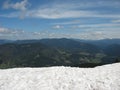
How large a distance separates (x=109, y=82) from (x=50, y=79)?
20.5 ft

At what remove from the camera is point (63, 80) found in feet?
71.6

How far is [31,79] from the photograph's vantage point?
74.6ft

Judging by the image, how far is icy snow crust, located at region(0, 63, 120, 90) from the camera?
20.1 meters

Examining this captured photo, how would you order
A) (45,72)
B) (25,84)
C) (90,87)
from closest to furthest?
(90,87), (25,84), (45,72)

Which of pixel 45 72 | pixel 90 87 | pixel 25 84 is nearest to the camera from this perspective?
pixel 90 87

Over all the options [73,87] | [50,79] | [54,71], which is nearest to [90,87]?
[73,87]

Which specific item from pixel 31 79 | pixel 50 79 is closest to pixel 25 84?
pixel 31 79

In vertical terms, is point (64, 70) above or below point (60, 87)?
below

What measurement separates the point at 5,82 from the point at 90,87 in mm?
9485

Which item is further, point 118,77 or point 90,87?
point 118,77

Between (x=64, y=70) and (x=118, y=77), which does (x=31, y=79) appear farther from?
(x=118, y=77)

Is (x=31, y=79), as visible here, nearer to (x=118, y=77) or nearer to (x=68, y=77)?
(x=68, y=77)

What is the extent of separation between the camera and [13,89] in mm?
20781

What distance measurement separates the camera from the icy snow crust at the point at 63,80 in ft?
66.0
